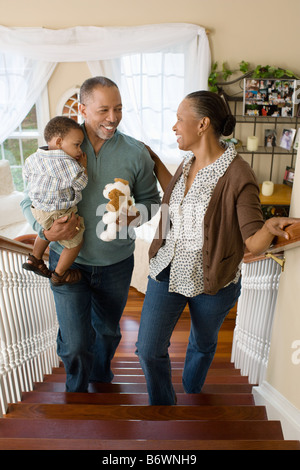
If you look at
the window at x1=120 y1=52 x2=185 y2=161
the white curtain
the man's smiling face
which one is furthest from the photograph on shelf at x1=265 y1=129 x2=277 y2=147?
the man's smiling face

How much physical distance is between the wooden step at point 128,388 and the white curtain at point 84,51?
388 cm

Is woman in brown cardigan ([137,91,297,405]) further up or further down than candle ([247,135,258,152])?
further up

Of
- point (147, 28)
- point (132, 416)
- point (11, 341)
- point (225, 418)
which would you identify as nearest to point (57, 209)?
point (11, 341)

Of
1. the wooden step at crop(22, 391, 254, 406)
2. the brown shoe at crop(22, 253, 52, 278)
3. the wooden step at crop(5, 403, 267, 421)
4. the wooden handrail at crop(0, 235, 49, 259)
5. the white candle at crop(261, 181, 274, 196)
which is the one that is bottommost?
the white candle at crop(261, 181, 274, 196)

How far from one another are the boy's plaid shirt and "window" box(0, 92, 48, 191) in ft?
13.0

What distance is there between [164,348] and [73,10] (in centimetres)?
451

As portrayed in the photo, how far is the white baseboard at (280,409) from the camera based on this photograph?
156 cm

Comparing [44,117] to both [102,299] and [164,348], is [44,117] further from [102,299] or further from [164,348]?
[164,348]

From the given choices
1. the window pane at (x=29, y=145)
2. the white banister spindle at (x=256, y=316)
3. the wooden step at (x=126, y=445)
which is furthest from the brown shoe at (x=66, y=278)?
the window pane at (x=29, y=145)

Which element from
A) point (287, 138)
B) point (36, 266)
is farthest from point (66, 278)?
point (287, 138)

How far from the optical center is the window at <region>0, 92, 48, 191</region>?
5.50 m

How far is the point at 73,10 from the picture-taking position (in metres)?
4.93

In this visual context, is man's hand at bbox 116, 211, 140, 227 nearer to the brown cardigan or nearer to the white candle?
the brown cardigan
